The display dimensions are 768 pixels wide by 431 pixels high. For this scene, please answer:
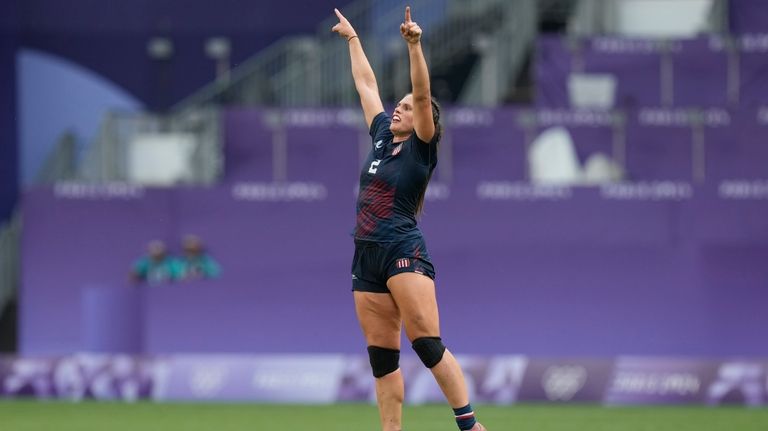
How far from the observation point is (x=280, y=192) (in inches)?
655

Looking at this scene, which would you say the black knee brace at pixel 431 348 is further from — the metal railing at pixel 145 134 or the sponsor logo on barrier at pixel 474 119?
the metal railing at pixel 145 134

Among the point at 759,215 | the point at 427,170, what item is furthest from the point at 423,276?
the point at 759,215

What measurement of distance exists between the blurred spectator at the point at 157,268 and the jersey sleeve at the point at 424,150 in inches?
329

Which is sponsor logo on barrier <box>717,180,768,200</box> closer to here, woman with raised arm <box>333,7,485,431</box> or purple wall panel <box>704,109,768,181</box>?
purple wall panel <box>704,109,768,181</box>

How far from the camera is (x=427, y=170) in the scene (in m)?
8.71

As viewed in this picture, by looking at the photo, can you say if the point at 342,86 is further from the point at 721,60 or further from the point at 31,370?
the point at 31,370

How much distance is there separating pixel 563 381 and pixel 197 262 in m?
4.33

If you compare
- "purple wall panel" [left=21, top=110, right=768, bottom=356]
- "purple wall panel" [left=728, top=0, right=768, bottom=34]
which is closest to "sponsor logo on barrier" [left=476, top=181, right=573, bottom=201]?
"purple wall panel" [left=21, top=110, right=768, bottom=356]

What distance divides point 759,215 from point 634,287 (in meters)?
1.43

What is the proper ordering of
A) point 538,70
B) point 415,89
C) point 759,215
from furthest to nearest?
point 538,70, point 759,215, point 415,89

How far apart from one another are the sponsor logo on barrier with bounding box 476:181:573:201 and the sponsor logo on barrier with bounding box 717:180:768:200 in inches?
59.7

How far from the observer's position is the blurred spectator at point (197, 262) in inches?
655

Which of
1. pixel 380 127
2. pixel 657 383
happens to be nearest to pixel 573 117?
pixel 657 383

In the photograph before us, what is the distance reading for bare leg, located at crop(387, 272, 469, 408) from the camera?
8578mm
